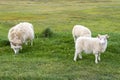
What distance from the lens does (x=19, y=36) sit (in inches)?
784

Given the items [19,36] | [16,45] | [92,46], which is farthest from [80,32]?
[92,46]

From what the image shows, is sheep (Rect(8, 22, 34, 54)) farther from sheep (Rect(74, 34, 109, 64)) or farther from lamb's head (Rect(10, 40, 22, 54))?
sheep (Rect(74, 34, 109, 64))

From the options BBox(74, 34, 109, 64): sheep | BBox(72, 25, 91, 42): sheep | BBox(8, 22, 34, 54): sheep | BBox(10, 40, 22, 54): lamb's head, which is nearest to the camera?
BBox(74, 34, 109, 64): sheep

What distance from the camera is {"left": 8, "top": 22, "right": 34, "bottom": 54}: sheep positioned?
1934 cm

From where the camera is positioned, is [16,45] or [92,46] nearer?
[92,46]

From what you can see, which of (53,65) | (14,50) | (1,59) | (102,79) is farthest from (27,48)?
(102,79)

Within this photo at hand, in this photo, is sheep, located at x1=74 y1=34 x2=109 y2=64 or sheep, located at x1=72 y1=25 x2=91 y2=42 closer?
sheep, located at x1=74 y1=34 x2=109 y2=64

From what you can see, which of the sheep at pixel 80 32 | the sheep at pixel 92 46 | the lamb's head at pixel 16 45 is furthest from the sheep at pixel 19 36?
the sheep at pixel 92 46

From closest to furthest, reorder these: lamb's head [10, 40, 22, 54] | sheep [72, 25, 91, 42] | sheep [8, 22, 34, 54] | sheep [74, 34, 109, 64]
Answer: sheep [74, 34, 109, 64]
lamb's head [10, 40, 22, 54]
sheep [8, 22, 34, 54]
sheep [72, 25, 91, 42]

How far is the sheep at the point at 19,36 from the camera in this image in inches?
762

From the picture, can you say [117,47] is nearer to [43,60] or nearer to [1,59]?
[43,60]

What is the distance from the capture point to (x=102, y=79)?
14.0m

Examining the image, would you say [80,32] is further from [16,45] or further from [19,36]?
[16,45]

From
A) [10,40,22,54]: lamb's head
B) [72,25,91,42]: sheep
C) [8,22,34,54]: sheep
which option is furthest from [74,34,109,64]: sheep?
[72,25,91,42]: sheep
